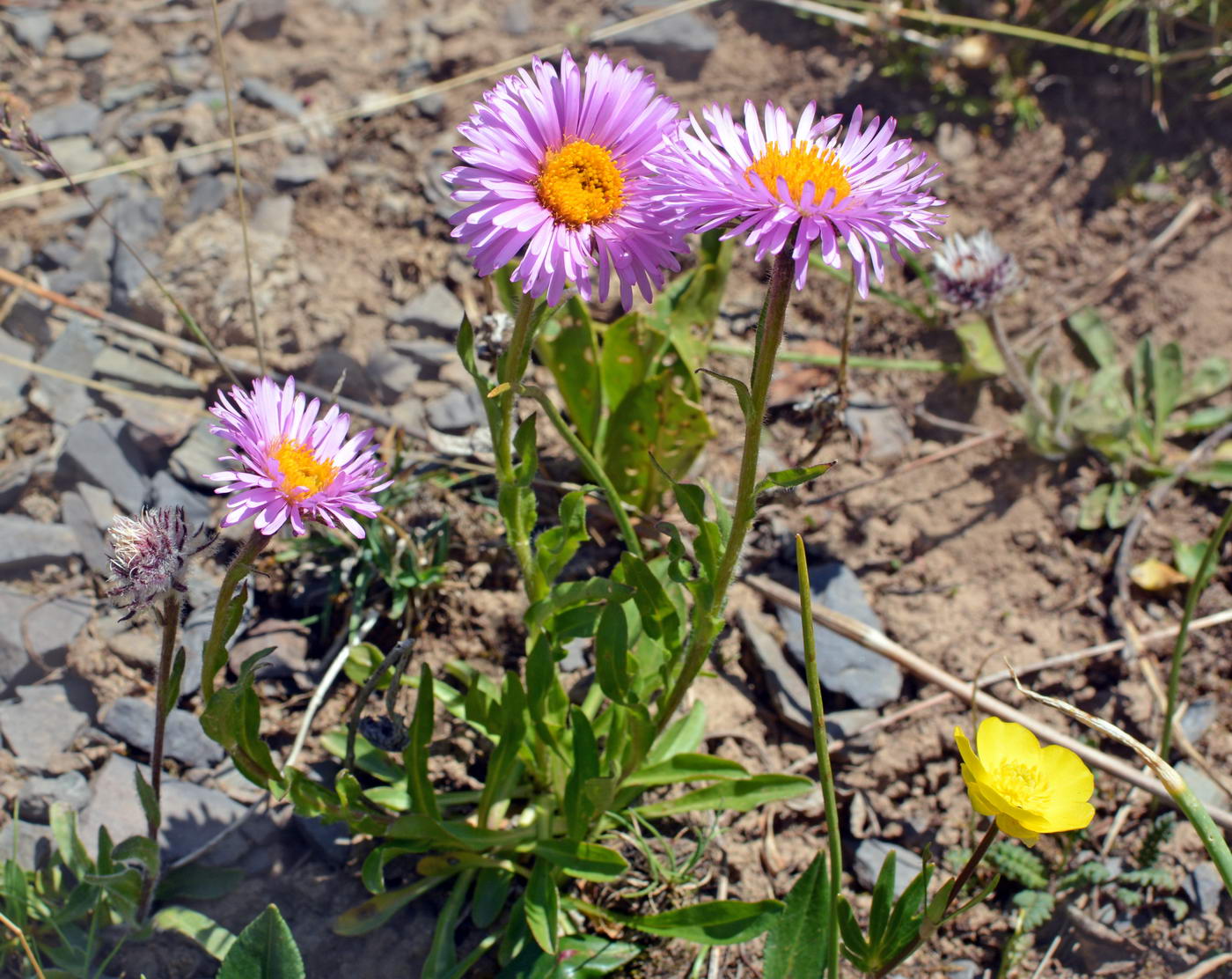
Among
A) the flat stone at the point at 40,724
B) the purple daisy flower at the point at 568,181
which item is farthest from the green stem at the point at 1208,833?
the flat stone at the point at 40,724

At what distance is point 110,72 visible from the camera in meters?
4.96

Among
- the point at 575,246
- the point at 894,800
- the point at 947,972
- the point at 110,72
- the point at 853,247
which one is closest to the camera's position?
the point at 853,247

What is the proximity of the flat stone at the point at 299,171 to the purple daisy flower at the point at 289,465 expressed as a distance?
98.8 inches

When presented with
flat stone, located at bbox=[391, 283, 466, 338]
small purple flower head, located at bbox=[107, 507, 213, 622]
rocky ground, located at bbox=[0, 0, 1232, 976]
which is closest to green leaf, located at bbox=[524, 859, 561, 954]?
rocky ground, located at bbox=[0, 0, 1232, 976]

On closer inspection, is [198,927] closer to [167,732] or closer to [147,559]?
[167,732]

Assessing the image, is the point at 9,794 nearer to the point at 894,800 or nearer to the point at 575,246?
the point at 575,246

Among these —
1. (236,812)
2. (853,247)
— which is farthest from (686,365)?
(236,812)

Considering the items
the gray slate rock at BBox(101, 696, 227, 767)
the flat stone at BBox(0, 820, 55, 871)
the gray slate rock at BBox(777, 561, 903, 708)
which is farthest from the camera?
the gray slate rock at BBox(777, 561, 903, 708)

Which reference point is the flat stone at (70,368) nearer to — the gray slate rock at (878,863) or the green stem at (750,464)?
the green stem at (750,464)

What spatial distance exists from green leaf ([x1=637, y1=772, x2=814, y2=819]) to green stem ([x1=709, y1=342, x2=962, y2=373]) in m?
1.63

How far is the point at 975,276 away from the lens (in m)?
3.70

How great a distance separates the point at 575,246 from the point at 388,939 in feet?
6.43

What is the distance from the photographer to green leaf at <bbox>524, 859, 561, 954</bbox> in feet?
8.54

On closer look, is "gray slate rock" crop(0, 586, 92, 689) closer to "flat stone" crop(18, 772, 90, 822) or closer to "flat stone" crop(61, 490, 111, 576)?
"flat stone" crop(61, 490, 111, 576)
